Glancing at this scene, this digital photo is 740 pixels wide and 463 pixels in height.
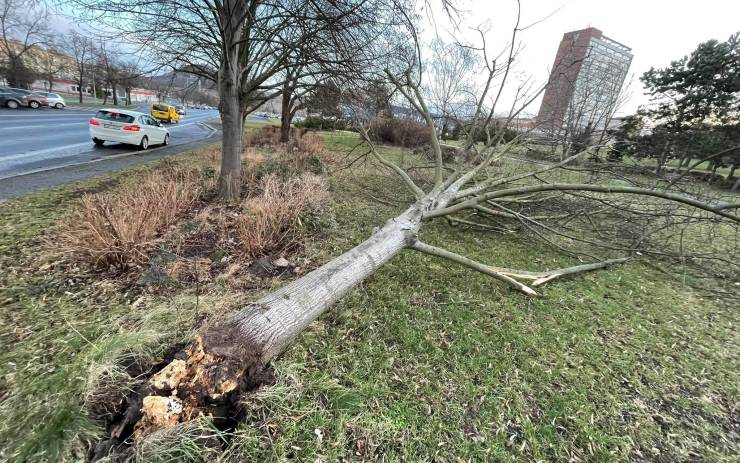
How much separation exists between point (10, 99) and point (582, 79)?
98.8ft

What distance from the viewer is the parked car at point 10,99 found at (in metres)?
18.0

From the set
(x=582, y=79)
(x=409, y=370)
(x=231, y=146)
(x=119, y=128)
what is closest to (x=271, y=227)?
(x=409, y=370)

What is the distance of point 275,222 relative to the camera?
3605mm

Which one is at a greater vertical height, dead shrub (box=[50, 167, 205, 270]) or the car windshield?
the car windshield

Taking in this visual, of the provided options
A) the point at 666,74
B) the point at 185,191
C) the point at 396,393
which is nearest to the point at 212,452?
the point at 396,393

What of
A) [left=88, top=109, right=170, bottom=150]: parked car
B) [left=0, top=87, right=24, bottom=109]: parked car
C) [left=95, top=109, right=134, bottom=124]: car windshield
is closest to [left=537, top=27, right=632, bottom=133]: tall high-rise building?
[left=88, top=109, right=170, bottom=150]: parked car

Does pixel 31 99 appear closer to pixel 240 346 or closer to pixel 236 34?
pixel 236 34

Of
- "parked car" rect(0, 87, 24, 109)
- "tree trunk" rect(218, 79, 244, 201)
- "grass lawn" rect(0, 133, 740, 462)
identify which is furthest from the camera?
→ "parked car" rect(0, 87, 24, 109)

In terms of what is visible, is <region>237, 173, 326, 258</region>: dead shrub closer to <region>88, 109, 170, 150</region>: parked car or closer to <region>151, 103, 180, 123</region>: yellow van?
<region>88, 109, 170, 150</region>: parked car

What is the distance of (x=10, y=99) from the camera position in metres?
18.3

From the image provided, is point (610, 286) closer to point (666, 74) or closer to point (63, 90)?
point (666, 74)

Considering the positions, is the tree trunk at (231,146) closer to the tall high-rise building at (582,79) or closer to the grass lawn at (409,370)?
the grass lawn at (409,370)

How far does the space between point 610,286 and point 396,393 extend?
11.1 feet

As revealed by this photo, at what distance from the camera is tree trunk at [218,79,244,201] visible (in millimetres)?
4812
